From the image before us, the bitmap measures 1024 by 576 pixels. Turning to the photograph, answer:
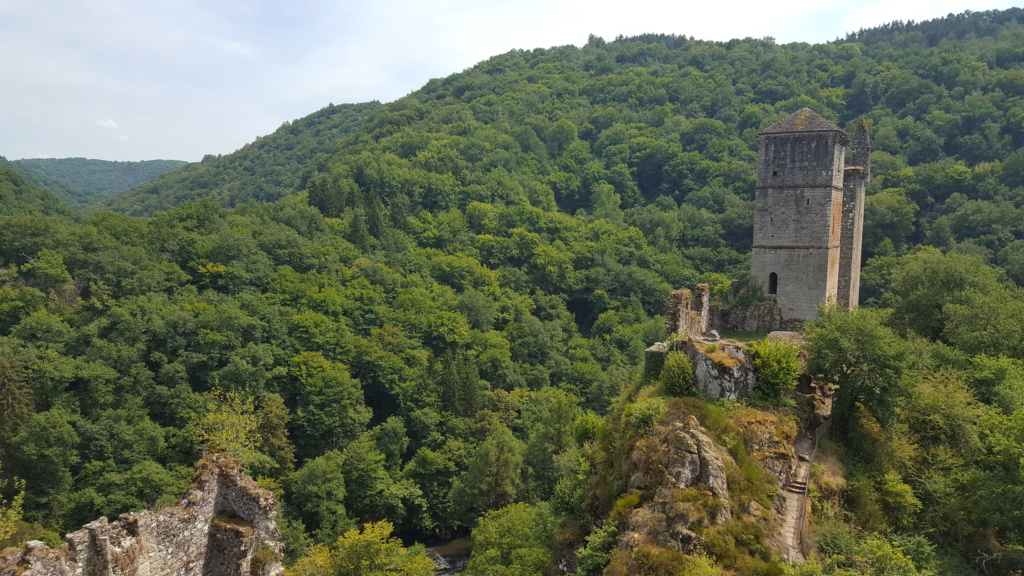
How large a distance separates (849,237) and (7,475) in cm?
4312

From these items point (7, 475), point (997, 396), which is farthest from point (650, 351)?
point (7, 475)

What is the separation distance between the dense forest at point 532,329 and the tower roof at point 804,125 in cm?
691

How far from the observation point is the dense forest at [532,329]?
612 inches

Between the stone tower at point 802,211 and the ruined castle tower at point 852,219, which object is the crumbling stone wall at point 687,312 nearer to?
the stone tower at point 802,211

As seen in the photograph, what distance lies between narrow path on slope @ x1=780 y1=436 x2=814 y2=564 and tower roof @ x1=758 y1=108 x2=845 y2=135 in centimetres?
1409

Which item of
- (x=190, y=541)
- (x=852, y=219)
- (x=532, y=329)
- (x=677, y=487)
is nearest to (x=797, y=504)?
(x=677, y=487)

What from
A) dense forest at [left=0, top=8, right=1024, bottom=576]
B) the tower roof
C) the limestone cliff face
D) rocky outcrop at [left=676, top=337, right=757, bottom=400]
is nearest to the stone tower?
the tower roof

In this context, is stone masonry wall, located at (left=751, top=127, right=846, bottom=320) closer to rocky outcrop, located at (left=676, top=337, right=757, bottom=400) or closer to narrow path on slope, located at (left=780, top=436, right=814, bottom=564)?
rocky outcrop, located at (left=676, top=337, right=757, bottom=400)

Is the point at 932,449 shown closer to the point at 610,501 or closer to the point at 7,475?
the point at 610,501

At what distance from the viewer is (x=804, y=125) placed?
81.4ft

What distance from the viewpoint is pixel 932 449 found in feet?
51.8

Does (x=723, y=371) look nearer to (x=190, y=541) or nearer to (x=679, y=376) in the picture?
(x=679, y=376)

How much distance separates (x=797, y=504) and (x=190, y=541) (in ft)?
43.5

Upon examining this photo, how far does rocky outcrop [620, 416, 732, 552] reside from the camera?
1218 centimetres
